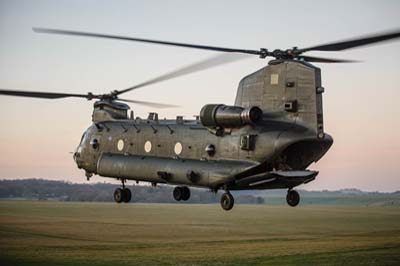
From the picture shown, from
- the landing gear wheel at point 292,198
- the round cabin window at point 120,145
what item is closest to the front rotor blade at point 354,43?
the landing gear wheel at point 292,198

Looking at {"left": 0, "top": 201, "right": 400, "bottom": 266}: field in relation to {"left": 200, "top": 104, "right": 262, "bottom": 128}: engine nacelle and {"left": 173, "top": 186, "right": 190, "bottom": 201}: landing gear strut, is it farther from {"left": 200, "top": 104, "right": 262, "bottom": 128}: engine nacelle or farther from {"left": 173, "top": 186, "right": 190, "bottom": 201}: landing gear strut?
{"left": 200, "top": 104, "right": 262, "bottom": 128}: engine nacelle

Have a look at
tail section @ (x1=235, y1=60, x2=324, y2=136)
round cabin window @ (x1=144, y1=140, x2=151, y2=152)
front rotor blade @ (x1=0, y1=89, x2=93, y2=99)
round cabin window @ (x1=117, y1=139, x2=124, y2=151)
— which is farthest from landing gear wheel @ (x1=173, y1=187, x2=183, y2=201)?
front rotor blade @ (x1=0, y1=89, x2=93, y2=99)

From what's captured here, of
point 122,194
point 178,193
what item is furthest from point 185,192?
point 122,194

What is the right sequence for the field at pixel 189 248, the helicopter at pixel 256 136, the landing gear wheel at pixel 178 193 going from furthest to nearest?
the field at pixel 189 248 < the landing gear wheel at pixel 178 193 < the helicopter at pixel 256 136

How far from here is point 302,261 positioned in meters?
152

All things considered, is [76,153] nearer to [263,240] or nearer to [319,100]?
[319,100]

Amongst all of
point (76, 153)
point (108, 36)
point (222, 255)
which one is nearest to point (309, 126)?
point (108, 36)

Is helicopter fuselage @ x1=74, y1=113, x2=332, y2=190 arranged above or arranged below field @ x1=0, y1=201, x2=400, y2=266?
above

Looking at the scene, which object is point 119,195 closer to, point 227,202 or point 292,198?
point 227,202

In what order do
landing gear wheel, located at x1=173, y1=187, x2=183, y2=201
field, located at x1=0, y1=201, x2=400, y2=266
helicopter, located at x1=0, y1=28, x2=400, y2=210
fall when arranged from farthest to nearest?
field, located at x1=0, y1=201, x2=400, y2=266, landing gear wheel, located at x1=173, y1=187, x2=183, y2=201, helicopter, located at x1=0, y1=28, x2=400, y2=210

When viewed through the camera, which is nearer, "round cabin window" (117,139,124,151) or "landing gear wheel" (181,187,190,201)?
"landing gear wheel" (181,187,190,201)

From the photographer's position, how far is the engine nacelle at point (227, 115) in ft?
83.2

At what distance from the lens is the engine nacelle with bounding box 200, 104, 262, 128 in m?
25.4

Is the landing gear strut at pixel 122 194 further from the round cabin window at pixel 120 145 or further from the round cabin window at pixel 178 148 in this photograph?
the round cabin window at pixel 178 148
